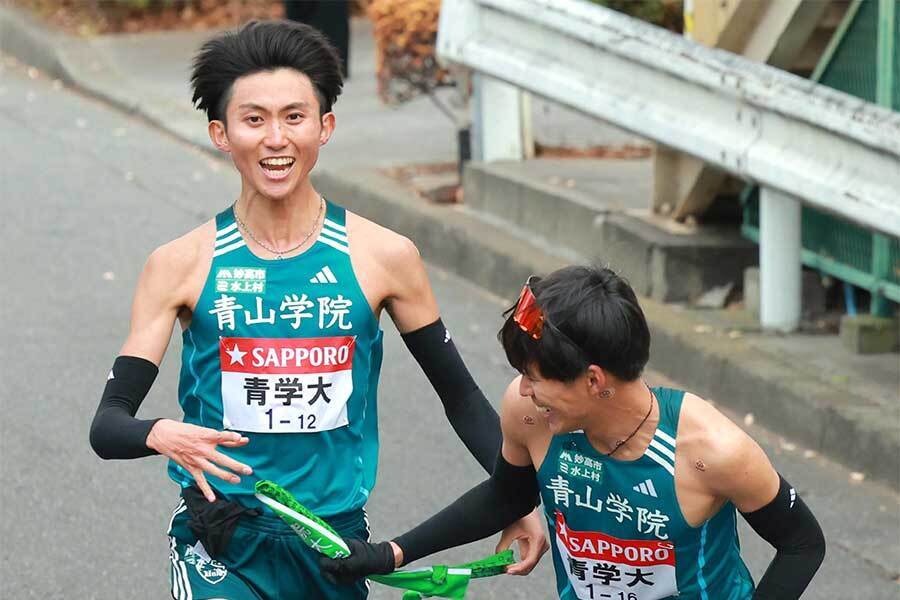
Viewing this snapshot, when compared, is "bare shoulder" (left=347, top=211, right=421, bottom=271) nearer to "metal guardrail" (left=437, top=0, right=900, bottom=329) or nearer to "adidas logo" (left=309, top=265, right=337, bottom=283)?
"adidas logo" (left=309, top=265, right=337, bottom=283)

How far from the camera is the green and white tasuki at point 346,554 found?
12.1 feet

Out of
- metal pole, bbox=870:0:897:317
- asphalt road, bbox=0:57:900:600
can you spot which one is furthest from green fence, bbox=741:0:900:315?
asphalt road, bbox=0:57:900:600

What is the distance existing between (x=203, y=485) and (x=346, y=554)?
1.11 feet

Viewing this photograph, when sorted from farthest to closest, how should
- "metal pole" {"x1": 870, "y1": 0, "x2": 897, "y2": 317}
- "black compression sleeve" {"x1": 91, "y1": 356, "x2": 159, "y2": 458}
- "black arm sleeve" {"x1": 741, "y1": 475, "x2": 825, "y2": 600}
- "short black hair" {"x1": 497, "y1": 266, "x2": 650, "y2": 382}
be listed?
"metal pole" {"x1": 870, "y1": 0, "x2": 897, "y2": 317}, "black compression sleeve" {"x1": 91, "y1": 356, "x2": 159, "y2": 458}, "black arm sleeve" {"x1": 741, "y1": 475, "x2": 825, "y2": 600}, "short black hair" {"x1": 497, "y1": 266, "x2": 650, "y2": 382}

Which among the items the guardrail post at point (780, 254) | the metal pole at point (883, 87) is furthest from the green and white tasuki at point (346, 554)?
the guardrail post at point (780, 254)

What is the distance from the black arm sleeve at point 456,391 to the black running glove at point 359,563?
360 millimetres

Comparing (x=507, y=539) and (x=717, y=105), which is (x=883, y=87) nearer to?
(x=717, y=105)

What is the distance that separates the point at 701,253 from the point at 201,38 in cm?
953

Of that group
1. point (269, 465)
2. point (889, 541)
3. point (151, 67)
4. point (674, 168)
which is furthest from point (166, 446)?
point (151, 67)

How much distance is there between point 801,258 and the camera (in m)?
8.01

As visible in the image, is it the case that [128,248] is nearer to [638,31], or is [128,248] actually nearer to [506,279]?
[506,279]

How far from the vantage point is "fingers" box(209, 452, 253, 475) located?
351 cm

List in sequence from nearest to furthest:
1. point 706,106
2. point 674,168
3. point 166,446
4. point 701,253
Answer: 1. point 166,446
2. point 706,106
3. point 701,253
4. point 674,168

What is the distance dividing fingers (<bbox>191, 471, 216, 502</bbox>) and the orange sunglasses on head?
701mm
